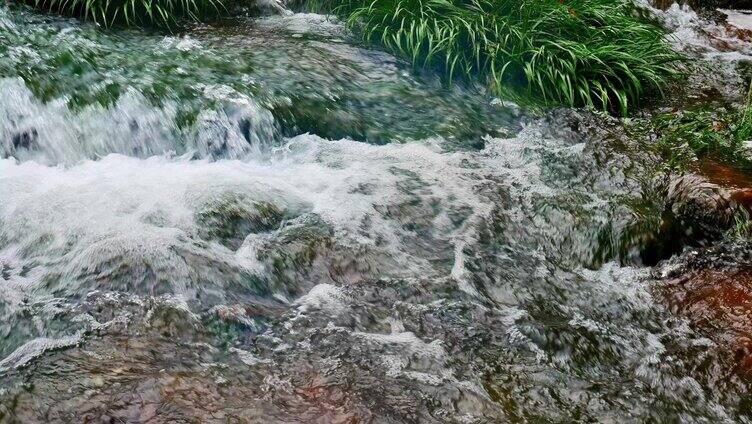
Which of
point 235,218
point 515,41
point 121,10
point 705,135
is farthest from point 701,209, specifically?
point 121,10

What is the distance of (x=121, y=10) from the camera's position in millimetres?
6000

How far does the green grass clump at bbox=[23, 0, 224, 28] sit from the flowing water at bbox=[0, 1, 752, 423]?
244 millimetres

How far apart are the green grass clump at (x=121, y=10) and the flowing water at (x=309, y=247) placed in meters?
0.24

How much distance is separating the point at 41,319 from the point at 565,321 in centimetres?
232

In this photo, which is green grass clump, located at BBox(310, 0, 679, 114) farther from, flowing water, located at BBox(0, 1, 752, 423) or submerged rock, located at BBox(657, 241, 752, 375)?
submerged rock, located at BBox(657, 241, 752, 375)

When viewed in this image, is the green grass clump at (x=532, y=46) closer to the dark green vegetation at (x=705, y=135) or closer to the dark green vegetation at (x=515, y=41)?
the dark green vegetation at (x=515, y=41)

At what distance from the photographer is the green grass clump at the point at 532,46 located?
582cm

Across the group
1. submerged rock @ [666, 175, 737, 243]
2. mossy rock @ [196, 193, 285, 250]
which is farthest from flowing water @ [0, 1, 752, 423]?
submerged rock @ [666, 175, 737, 243]

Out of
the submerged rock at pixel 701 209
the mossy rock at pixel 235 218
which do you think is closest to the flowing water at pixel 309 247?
the mossy rock at pixel 235 218

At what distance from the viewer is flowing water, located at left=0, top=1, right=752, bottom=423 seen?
270 centimetres

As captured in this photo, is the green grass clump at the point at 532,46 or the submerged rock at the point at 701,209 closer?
the submerged rock at the point at 701,209

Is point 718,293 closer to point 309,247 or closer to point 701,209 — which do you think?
point 701,209

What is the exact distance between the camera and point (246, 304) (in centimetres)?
319

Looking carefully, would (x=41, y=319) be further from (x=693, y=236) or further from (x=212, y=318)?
(x=693, y=236)
